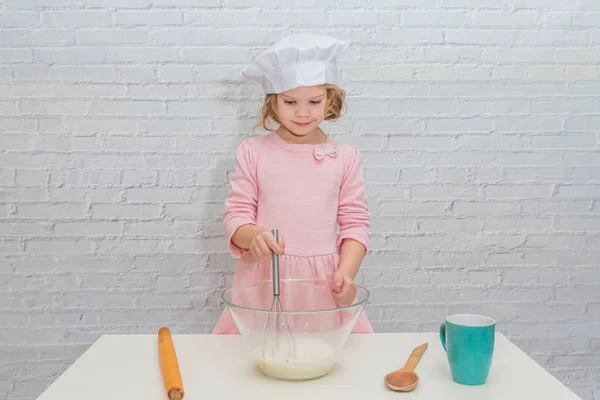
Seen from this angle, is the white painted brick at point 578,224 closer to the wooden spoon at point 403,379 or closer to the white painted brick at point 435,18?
the white painted brick at point 435,18

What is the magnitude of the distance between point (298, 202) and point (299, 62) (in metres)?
0.33

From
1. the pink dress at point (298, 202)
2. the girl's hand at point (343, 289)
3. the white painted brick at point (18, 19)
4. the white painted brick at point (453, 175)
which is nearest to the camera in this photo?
the girl's hand at point (343, 289)

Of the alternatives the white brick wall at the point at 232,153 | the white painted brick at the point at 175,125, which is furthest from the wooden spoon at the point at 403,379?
the white painted brick at the point at 175,125

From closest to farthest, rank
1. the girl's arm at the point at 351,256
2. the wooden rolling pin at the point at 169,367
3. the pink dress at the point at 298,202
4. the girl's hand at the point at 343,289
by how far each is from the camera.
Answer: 1. the wooden rolling pin at the point at 169,367
2. the girl's hand at the point at 343,289
3. the girl's arm at the point at 351,256
4. the pink dress at the point at 298,202

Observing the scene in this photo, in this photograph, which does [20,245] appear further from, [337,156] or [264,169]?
[337,156]

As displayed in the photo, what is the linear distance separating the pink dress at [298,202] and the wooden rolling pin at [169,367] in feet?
1.51

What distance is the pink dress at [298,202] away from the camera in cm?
A: 166

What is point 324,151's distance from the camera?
1.68 metres

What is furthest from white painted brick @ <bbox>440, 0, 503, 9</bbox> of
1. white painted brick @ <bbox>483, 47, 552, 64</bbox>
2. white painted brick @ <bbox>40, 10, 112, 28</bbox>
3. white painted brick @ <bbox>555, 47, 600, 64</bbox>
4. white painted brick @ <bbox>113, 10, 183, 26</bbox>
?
white painted brick @ <bbox>40, 10, 112, 28</bbox>

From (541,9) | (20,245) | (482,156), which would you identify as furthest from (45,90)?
(541,9)

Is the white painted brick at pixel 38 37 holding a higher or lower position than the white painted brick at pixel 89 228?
higher

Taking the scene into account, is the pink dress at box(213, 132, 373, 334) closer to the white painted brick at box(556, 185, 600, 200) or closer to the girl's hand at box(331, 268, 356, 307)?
the girl's hand at box(331, 268, 356, 307)

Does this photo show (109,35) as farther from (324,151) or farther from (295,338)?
(295,338)

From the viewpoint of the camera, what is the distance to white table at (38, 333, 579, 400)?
1.02 meters
